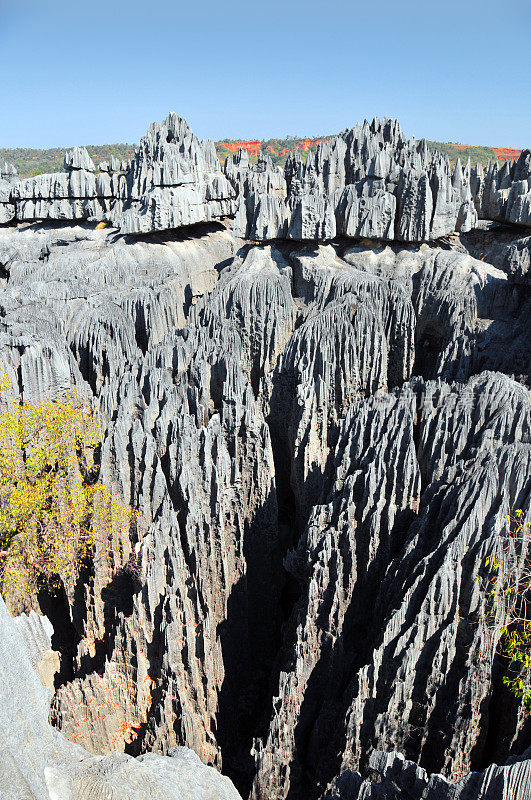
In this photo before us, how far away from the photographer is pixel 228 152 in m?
148

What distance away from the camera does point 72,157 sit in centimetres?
5116

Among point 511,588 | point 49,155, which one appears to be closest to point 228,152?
point 49,155

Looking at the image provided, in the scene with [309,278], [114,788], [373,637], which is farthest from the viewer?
[309,278]

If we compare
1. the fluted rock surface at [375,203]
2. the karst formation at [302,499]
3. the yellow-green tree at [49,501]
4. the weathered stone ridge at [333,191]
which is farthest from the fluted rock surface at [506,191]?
the yellow-green tree at [49,501]

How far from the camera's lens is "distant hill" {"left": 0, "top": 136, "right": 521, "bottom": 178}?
134 metres

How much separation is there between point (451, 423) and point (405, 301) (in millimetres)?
12703

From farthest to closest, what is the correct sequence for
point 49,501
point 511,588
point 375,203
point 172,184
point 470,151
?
1. point 470,151
2. point 172,184
3. point 375,203
4. point 49,501
5. point 511,588

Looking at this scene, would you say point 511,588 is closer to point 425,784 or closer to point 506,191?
point 425,784

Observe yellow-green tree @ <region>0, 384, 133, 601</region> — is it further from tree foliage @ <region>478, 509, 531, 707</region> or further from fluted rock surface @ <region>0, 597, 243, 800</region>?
tree foliage @ <region>478, 509, 531, 707</region>

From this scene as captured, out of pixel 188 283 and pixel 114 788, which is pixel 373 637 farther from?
pixel 188 283

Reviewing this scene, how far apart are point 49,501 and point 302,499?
379 inches

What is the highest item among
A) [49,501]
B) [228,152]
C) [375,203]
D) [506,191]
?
[228,152]

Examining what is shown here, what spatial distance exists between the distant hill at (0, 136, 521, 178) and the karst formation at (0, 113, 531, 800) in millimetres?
102753

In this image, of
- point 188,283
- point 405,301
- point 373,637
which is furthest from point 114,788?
point 188,283
